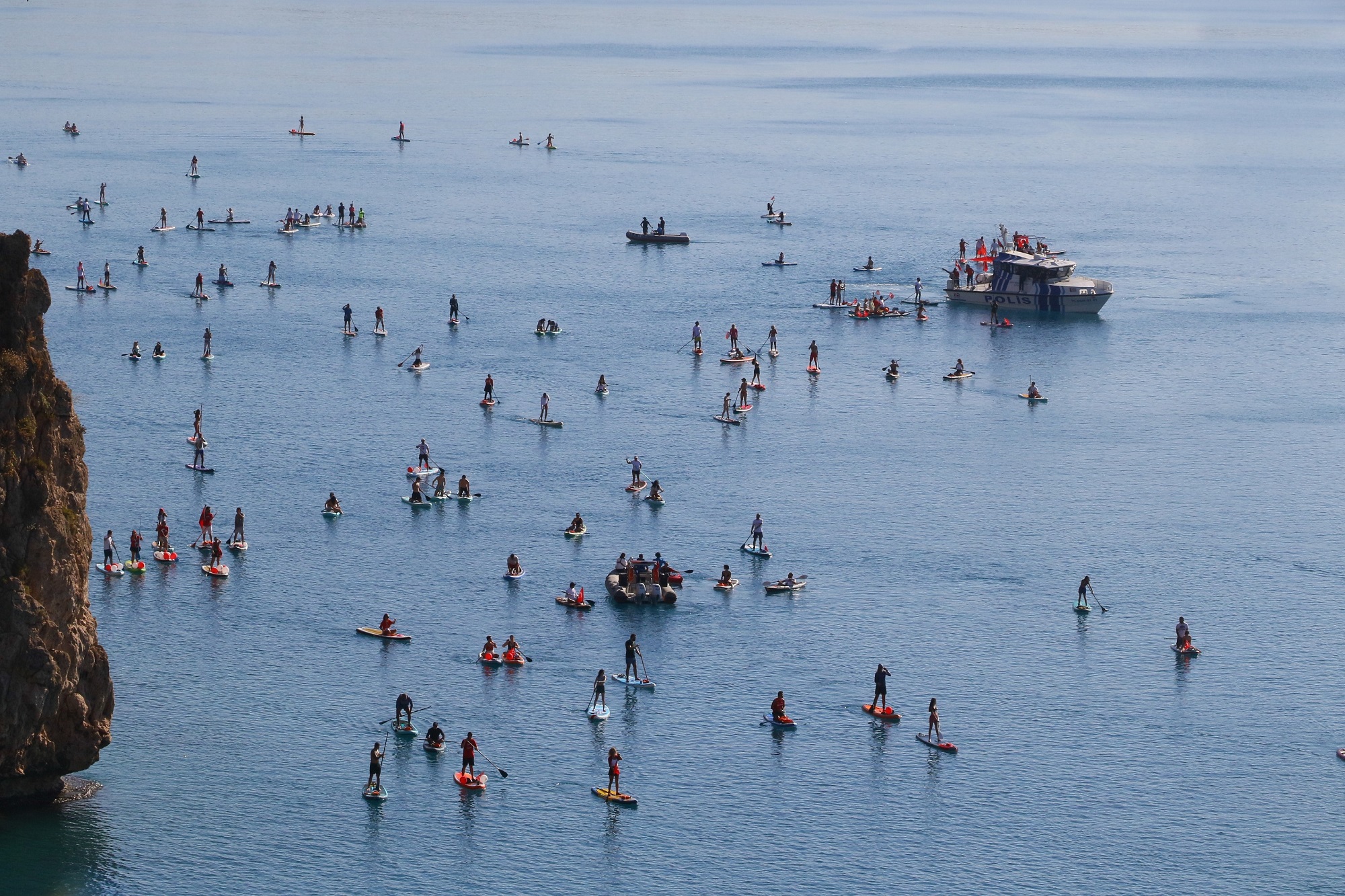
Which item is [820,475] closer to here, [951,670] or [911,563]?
[911,563]

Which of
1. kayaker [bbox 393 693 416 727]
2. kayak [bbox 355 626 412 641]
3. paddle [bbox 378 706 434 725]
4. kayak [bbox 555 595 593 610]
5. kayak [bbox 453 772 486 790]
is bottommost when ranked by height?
kayak [bbox 453 772 486 790]

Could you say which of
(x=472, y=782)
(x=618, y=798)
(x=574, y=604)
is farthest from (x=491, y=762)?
(x=574, y=604)

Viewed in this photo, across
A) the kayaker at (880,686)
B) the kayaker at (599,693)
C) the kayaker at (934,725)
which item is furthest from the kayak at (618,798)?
the kayaker at (934,725)

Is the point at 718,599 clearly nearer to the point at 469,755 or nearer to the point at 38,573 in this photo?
the point at 469,755

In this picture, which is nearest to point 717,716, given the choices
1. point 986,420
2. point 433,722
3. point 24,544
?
point 433,722

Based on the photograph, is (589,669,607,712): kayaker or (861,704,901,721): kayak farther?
(861,704,901,721): kayak

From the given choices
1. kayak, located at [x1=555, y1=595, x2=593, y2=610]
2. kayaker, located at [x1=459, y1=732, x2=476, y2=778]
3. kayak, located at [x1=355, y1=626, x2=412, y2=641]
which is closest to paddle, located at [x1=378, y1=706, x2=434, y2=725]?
kayaker, located at [x1=459, y1=732, x2=476, y2=778]

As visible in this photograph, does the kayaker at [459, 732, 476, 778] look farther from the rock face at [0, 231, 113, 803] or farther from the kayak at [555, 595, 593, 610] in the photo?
the kayak at [555, 595, 593, 610]
